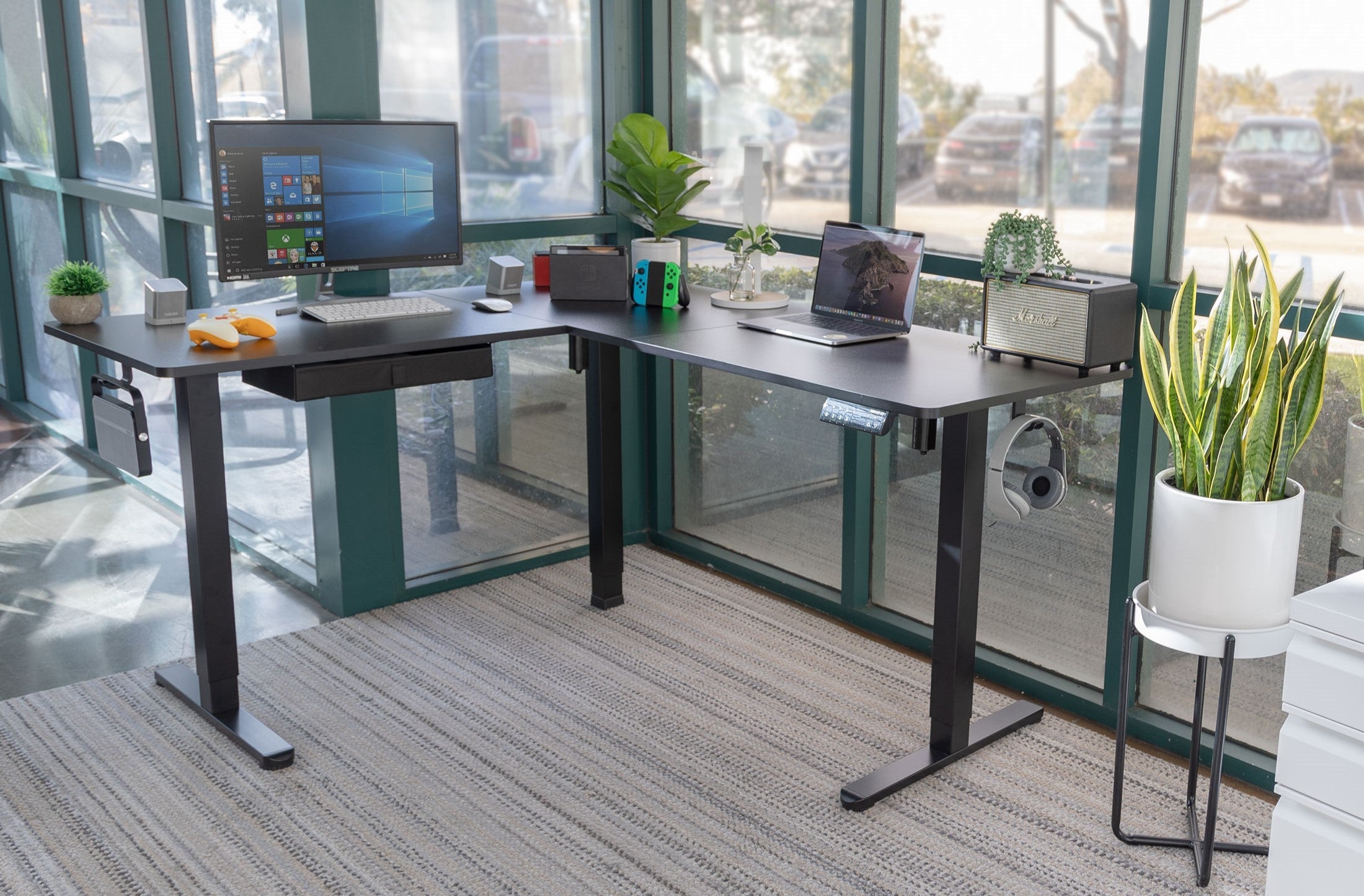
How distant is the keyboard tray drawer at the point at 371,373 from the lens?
3.04 metres

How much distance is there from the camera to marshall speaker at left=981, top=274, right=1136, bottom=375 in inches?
110

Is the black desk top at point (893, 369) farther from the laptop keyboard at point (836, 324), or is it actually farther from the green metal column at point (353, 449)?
the green metal column at point (353, 449)

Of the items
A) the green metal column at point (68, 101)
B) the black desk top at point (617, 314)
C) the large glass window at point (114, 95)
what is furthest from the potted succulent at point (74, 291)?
the green metal column at point (68, 101)

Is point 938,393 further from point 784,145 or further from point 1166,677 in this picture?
point 784,145

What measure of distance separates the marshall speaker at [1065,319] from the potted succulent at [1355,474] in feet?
1.54

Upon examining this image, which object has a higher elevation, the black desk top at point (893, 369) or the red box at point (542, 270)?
the red box at point (542, 270)

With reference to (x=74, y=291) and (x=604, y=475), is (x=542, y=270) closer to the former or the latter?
(x=604, y=475)

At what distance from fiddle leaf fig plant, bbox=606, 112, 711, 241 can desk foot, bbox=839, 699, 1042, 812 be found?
1713mm

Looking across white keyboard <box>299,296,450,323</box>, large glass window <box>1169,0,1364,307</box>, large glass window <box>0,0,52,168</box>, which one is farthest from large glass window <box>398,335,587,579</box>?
large glass window <box>0,0,52,168</box>

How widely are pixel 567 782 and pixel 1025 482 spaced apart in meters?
1.25

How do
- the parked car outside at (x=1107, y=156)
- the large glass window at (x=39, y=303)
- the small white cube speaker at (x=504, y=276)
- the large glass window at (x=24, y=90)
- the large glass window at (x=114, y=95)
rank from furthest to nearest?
the large glass window at (x=39, y=303)
the large glass window at (x=24, y=90)
the large glass window at (x=114, y=95)
the small white cube speaker at (x=504, y=276)
the parked car outside at (x=1107, y=156)

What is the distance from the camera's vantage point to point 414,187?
11.8 feet

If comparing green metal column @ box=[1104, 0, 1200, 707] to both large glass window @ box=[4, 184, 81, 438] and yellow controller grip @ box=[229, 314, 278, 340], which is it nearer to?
yellow controller grip @ box=[229, 314, 278, 340]

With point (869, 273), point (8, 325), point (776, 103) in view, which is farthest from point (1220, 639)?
point (8, 325)
